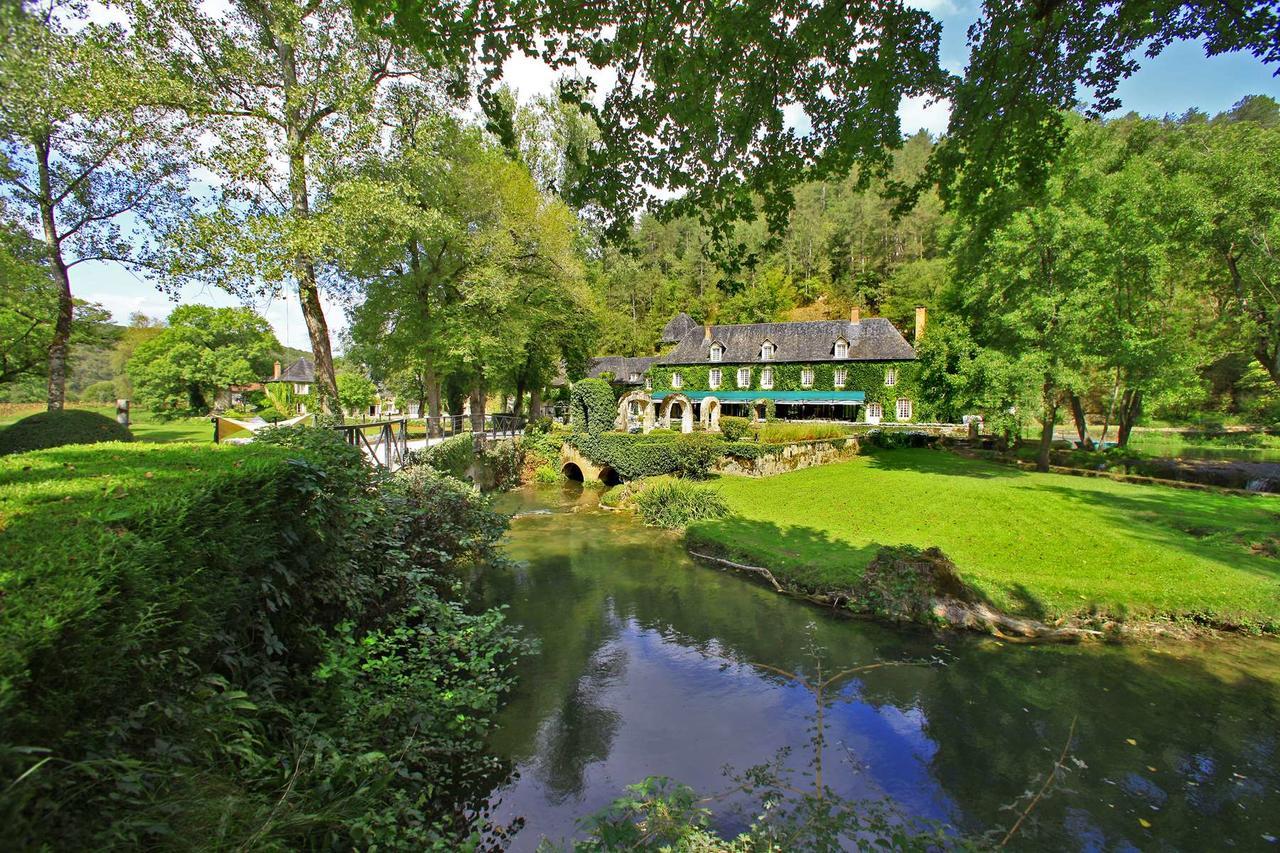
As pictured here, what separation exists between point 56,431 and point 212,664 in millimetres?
10965

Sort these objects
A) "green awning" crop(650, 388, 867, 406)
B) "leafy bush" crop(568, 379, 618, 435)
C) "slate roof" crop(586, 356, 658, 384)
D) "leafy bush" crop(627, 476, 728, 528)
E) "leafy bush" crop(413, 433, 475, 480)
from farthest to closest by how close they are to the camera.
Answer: "slate roof" crop(586, 356, 658, 384) < "green awning" crop(650, 388, 867, 406) < "leafy bush" crop(568, 379, 618, 435) < "leafy bush" crop(627, 476, 728, 528) < "leafy bush" crop(413, 433, 475, 480)

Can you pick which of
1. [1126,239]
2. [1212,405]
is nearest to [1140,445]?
[1212,405]

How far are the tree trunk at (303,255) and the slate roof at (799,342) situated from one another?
113 ft

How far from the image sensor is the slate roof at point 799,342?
40188 millimetres

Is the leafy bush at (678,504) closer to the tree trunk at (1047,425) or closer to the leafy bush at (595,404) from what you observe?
the leafy bush at (595,404)

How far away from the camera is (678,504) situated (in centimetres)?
1723

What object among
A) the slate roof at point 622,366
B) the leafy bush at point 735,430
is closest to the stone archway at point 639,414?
the leafy bush at point 735,430

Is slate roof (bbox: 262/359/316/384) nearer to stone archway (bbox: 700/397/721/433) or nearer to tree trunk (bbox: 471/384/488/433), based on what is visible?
tree trunk (bbox: 471/384/488/433)

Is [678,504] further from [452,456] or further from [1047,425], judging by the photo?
[1047,425]

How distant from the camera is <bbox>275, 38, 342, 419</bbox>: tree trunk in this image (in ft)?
43.1

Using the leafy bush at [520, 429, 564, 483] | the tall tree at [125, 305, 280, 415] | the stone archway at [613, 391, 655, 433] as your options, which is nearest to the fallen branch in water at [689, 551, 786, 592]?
the leafy bush at [520, 429, 564, 483]

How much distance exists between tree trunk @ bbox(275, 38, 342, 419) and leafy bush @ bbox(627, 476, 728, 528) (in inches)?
374

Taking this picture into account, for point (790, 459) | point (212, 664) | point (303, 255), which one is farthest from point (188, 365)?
point (212, 664)

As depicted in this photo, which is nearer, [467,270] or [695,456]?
[695,456]
